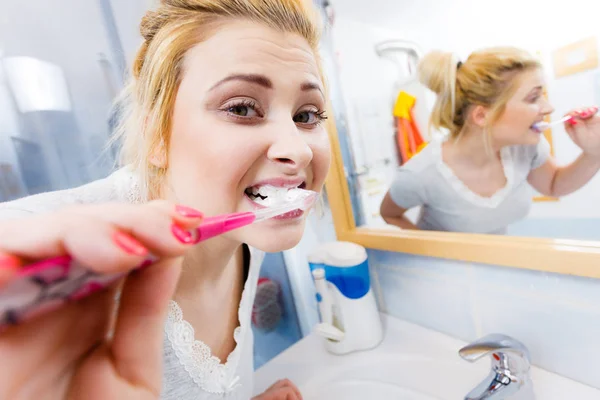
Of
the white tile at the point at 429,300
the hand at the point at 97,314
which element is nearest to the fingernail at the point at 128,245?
the hand at the point at 97,314

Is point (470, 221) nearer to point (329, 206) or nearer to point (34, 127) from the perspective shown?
point (329, 206)

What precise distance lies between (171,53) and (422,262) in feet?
1.84

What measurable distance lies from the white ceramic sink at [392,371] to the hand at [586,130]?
36 cm

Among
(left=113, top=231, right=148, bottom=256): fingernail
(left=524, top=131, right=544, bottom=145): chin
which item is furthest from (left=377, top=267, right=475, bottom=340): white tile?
(left=113, top=231, right=148, bottom=256): fingernail

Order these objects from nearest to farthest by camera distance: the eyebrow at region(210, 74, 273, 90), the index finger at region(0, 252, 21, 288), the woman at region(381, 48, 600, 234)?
the index finger at region(0, 252, 21, 288), the eyebrow at region(210, 74, 273, 90), the woman at region(381, 48, 600, 234)

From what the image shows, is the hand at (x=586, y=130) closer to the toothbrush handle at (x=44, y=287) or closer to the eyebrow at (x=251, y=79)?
the eyebrow at (x=251, y=79)

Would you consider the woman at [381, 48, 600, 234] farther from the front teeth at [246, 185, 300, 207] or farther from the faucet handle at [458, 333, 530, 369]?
the front teeth at [246, 185, 300, 207]

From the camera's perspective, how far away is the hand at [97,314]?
0.15m

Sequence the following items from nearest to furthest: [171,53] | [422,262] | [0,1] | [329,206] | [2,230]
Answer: [2,230] → [171,53] → [0,1] → [422,262] → [329,206]

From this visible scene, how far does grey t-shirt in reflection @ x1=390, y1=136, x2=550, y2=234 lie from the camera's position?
53 cm

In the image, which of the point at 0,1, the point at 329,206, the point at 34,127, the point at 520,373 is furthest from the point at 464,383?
the point at 0,1

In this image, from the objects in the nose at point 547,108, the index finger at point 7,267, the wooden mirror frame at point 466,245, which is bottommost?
the wooden mirror frame at point 466,245

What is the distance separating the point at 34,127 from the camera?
22.0 inches

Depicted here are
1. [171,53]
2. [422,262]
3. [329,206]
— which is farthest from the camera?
[329,206]
